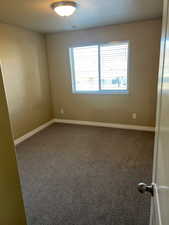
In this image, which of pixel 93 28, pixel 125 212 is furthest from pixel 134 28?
pixel 125 212

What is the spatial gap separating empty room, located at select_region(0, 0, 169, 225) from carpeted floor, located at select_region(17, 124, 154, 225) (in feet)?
0.04

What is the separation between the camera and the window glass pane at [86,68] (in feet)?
13.3

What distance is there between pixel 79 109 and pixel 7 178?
3665mm

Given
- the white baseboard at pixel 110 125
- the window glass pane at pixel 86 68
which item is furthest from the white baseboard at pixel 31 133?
the window glass pane at pixel 86 68

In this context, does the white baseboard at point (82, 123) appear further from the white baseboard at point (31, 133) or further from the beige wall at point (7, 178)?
the beige wall at point (7, 178)

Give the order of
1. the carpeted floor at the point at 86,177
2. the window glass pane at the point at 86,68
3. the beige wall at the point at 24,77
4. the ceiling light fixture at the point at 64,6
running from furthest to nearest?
the window glass pane at the point at 86,68 < the beige wall at the point at 24,77 < the ceiling light fixture at the point at 64,6 < the carpeted floor at the point at 86,177

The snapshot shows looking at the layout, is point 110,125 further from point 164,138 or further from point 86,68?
point 164,138

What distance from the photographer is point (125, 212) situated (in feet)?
5.74

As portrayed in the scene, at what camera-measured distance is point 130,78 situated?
3766 millimetres

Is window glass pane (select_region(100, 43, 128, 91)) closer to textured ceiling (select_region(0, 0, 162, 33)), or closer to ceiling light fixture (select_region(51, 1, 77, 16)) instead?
textured ceiling (select_region(0, 0, 162, 33))

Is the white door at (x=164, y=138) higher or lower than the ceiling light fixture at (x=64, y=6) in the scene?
lower

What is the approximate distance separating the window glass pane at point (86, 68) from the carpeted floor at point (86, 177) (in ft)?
4.32

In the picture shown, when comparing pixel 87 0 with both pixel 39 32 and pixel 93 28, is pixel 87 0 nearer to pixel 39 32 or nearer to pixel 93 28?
pixel 93 28

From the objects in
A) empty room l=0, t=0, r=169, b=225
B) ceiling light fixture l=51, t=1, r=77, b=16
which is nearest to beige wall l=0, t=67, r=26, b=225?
empty room l=0, t=0, r=169, b=225
